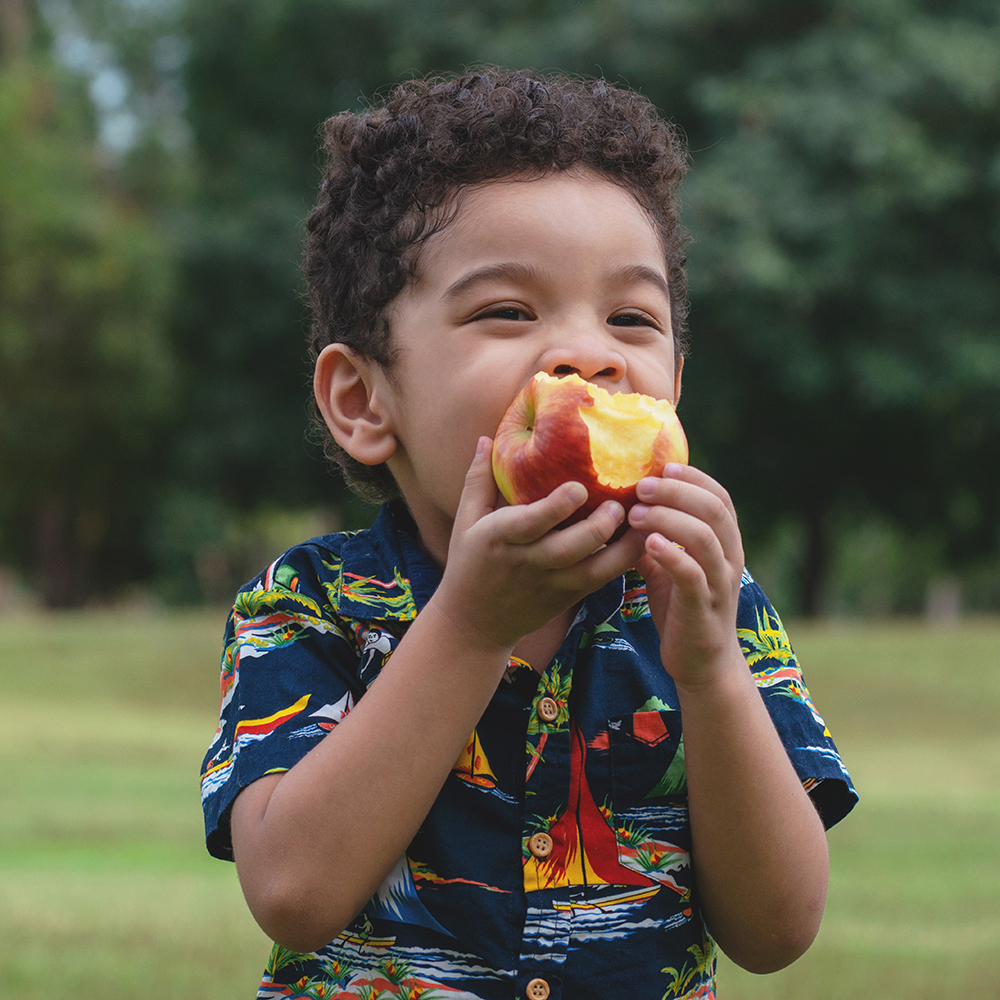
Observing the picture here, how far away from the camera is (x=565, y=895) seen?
170cm

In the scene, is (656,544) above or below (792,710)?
above

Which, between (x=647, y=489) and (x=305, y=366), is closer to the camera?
(x=647, y=489)

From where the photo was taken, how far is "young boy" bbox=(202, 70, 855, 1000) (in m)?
1.59

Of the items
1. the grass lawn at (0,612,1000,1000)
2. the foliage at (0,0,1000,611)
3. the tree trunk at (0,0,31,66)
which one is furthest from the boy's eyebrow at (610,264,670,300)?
the tree trunk at (0,0,31,66)

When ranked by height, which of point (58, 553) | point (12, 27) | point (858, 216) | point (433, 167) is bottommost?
point (433, 167)

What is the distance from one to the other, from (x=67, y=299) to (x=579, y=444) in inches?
743

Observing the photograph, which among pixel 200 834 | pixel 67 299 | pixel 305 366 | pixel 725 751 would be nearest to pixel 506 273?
pixel 725 751

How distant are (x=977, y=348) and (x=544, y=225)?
13317mm

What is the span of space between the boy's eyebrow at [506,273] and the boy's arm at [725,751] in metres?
0.36

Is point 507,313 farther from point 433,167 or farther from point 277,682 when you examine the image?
point 277,682

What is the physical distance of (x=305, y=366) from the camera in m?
15.2

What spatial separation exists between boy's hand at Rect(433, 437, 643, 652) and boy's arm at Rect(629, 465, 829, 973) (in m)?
0.06

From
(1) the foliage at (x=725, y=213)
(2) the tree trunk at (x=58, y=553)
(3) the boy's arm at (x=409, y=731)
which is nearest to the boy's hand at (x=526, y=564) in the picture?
(3) the boy's arm at (x=409, y=731)

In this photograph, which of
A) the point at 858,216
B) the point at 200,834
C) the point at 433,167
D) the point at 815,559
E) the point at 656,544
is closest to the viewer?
the point at 656,544
